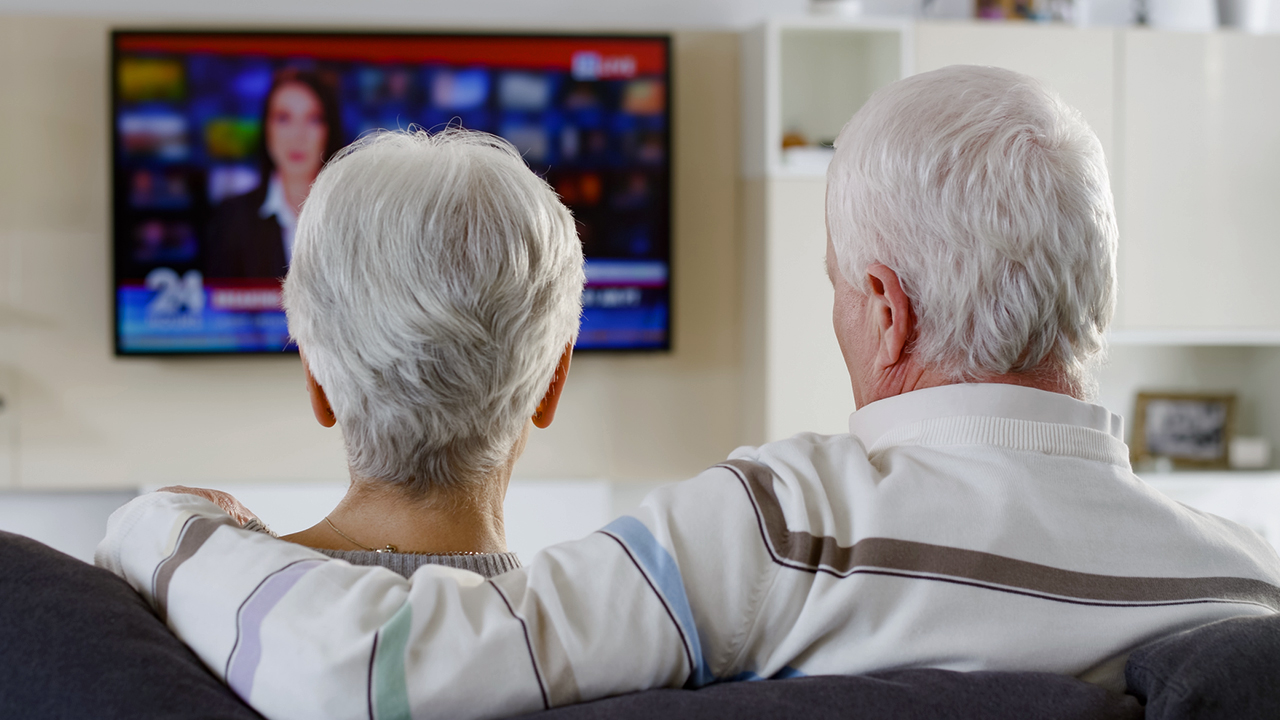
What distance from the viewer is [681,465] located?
10.4 feet

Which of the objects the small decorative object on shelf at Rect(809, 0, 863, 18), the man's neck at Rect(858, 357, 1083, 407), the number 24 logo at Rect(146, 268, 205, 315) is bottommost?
the man's neck at Rect(858, 357, 1083, 407)

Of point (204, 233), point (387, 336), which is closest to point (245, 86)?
point (204, 233)

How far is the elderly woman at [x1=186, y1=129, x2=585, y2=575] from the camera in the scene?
0.92m

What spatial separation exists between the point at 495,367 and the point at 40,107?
8.44 feet

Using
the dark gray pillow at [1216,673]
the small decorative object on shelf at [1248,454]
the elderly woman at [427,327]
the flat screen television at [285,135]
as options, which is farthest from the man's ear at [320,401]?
the small decorative object on shelf at [1248,454]

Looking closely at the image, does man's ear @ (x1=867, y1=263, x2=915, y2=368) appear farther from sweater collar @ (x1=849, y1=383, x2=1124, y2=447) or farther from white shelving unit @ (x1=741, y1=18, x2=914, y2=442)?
white shelving unit @ (x1=741, y1=18, x2=914, y2=442)

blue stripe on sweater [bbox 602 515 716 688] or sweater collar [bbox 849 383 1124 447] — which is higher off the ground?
sweater collar [bbox 849 383 1124 447]

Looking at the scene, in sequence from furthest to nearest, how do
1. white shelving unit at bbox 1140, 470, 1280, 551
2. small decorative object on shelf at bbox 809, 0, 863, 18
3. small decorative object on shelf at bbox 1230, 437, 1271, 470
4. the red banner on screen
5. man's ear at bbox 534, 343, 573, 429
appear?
small decorative object on shelf at bbox 1230, 437, 1271, 470
white shelving unit at bbox 1140, 470, 1280, 551
small decorative object on shelf at bbox 809, 0, 863, 18
the red banner on screen
man's ear at bbox 534, 343, 573, 429

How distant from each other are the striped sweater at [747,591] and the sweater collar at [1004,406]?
1.4 inches

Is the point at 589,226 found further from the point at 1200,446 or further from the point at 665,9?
the point at 1200,446

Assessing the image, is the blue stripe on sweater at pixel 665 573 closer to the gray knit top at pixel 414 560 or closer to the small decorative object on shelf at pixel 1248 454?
the gray knit top at pixel 414 560

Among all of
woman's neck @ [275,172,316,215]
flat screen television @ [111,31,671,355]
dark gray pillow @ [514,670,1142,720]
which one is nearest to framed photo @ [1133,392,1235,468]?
flat screen television @ [111,31,671,355]

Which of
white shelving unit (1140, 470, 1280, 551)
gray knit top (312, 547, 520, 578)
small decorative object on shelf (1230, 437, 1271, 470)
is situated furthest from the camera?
small decorative object on shelf (1230, 437, 1271, 470)

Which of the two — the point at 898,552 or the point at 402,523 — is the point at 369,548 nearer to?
the point at 402,523
